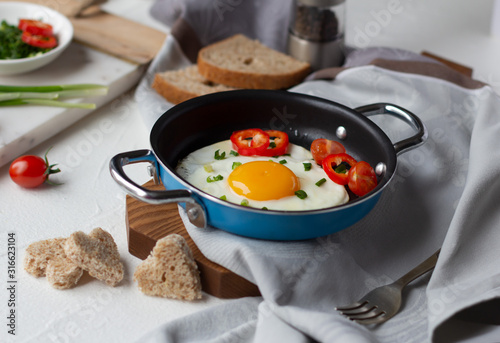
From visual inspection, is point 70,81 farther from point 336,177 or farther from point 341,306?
point 341,306

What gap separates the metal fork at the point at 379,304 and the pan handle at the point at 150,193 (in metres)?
0.54

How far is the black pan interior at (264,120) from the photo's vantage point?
7.30 ft

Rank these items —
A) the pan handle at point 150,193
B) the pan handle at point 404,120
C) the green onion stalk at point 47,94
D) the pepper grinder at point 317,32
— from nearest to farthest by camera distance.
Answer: the pan handle at point 150,193 → the pan handle at point 404,120 → the green onion stalk at point 47,94 → the pepper grinder at point 317,32

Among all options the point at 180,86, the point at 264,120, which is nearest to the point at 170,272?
the point at 264,120

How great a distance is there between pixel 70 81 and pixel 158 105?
19.6 inches

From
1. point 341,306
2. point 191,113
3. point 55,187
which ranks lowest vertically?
point 55,187

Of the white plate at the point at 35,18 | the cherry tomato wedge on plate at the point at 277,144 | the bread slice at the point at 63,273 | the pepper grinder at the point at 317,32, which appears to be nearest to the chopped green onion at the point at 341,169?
the cherry tomato wedge on plate at the point at 277,144

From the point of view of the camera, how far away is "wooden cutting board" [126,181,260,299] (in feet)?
6.36

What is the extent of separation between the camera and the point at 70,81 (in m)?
3.00

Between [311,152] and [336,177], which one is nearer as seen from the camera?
[336,177]

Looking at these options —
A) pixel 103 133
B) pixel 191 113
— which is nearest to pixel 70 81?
pixel 103 133

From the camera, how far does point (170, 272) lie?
74.2 inches

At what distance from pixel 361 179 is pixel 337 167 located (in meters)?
0.12

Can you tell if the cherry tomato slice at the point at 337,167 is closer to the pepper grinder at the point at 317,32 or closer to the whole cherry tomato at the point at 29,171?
the whole cherry tomato at the point at 29,171
